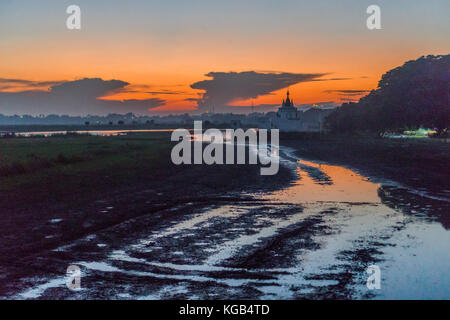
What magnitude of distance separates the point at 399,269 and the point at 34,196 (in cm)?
1452

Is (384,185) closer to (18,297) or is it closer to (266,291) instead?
(266,291)

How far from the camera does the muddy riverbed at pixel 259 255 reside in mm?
6945

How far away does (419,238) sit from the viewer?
10477 millimetres

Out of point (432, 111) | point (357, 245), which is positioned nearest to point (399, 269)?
point (357, 245)

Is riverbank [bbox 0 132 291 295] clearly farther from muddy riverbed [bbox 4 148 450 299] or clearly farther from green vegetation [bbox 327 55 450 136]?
green vegetation [bbox 327 55 450 136]

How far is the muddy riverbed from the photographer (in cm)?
695

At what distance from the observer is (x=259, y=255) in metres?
9.07

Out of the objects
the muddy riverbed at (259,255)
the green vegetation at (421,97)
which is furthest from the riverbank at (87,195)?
the green vegetation at (421,97)

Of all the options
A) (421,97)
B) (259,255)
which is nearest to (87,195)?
(259,255)

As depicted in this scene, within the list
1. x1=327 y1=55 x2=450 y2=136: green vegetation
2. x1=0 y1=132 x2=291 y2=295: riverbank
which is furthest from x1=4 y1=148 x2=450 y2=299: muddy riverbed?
x1=327 y1=55 x2=450 y2=136: green vegetation

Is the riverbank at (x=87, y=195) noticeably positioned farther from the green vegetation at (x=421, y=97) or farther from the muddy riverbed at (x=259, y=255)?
the green vegetation at (x=421, y=97)

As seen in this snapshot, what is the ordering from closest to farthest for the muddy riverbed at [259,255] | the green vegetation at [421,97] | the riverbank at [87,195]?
the muddy riverbed at [259,255] < the riverbank at [87,195] < the green vegetation at [421,97]

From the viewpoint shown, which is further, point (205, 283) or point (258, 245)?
point (258, 245)

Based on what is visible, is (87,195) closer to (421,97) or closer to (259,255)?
(259,255)
